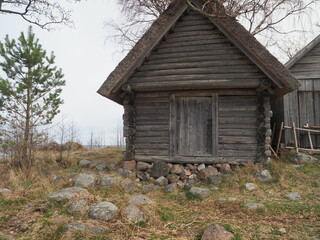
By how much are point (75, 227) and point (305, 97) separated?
30.4 ft

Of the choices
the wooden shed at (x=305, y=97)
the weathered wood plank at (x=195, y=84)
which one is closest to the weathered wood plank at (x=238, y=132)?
the weathered wood plank at (x=195, y=84)

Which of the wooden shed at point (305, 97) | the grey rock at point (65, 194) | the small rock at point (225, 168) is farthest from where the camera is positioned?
the wooden shed at point (305, 97)

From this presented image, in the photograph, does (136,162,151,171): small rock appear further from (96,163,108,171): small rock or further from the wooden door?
(96,163,108,171): small rock

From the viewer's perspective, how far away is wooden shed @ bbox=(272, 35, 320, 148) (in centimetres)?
934

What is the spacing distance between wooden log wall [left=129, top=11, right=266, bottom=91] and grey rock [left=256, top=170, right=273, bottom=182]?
2308 mm

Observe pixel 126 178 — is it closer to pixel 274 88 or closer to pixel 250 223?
pixel 250 223

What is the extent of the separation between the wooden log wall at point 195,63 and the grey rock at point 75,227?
174 inches

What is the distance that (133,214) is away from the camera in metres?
3.85

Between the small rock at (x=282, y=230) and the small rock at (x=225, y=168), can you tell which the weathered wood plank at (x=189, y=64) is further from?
the small rock at (x=282, y=230)

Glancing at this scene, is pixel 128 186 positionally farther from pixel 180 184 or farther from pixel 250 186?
pixel 250 186

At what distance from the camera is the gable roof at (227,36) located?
6.29m

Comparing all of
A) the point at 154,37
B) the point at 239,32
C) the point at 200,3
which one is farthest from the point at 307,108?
the point at 154,37

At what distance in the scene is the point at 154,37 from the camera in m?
6.98

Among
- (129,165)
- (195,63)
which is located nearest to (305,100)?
(195,63)
